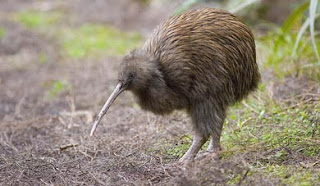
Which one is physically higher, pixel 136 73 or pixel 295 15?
pixel 136 73

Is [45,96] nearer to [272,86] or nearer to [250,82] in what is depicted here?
[272,86]

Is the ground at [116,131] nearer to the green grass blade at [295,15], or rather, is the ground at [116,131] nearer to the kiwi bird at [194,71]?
the kiwi bird at [194,71]

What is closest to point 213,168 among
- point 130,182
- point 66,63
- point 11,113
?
point 130,182

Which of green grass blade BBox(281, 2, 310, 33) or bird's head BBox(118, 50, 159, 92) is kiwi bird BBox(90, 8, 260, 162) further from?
green grass blade BBox(281, 2, 310, 33)

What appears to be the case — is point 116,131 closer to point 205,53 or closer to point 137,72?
point 137,72

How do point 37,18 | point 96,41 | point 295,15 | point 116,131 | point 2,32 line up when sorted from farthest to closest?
1. point 37,18
2. point 2,32
3. point 96,41
4. point 295,15
5. point 116,131

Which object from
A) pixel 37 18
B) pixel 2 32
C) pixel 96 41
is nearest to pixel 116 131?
pixel 96 41

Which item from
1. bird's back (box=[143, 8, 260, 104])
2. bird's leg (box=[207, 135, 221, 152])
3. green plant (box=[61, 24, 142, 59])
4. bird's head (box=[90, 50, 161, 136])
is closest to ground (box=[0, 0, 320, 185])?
green plant (box=[61, 24, 142, 59])

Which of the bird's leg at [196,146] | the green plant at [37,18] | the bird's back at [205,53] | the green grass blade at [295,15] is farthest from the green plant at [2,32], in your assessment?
the bird's leg at [196,146]

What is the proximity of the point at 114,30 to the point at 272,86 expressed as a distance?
209 inches

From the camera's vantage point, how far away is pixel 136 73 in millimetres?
4203

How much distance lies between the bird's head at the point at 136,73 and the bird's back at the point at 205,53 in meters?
0.08

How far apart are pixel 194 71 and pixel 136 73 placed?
0.41 metres

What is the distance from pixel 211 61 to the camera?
421 centimetres
